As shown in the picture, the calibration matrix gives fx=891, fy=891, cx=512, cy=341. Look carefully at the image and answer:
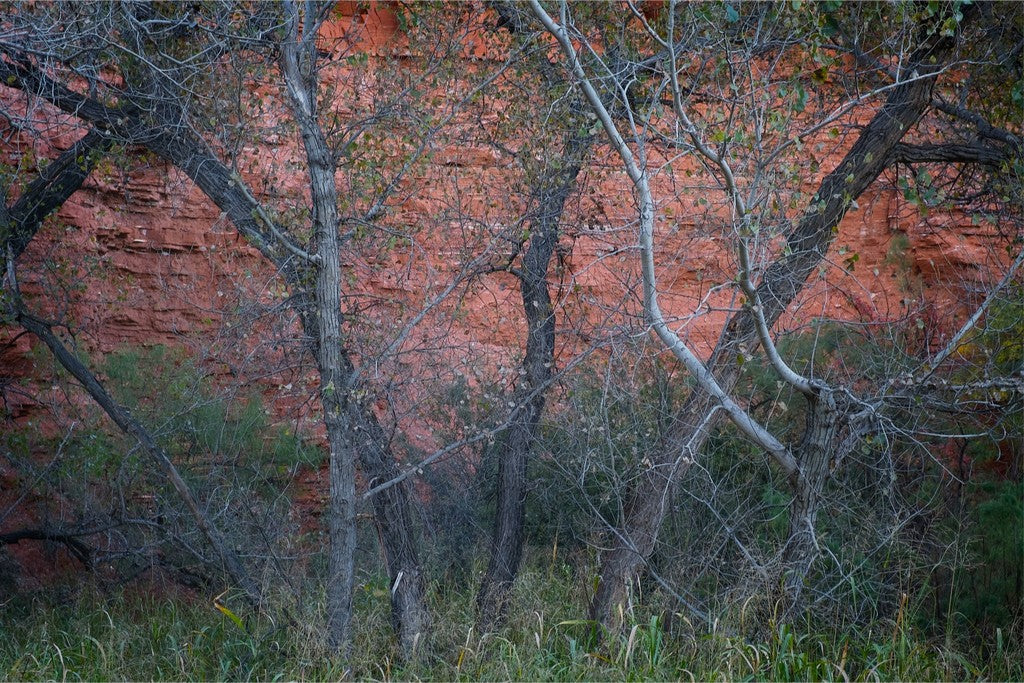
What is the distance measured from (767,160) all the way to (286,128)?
3.34 m

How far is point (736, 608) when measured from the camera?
5145 millimetres

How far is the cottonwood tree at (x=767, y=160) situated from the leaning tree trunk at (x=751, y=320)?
0.01 meters

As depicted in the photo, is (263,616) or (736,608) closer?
(736,608)

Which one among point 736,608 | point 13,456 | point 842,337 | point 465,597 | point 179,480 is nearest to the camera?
point 736,608

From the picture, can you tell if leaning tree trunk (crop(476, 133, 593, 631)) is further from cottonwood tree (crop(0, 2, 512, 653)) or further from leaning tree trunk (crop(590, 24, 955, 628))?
leaning tree trunk (crop(590, 24, 955, 628))

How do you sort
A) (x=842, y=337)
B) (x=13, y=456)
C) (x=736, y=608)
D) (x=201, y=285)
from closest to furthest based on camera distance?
1. (x=736, y=608)
2. (x=13, y=456)
3. (x=842, y=337)
4. (x=201, y=285)

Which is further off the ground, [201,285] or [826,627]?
[201,285]

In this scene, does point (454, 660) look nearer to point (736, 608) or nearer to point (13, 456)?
point (736, 608)

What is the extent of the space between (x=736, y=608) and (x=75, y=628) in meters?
4.58

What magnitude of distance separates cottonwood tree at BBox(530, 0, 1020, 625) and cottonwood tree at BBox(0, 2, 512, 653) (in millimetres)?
1303

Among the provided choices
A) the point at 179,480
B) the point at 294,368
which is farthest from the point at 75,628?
the point at 294,368

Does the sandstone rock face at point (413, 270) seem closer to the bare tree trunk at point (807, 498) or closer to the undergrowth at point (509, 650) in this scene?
the bare tree trunk at point (807, 498)

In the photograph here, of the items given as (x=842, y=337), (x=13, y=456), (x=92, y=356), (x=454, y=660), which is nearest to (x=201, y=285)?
(x=92, y=356)

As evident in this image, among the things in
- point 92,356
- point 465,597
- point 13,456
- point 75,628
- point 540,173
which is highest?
point 540,173
